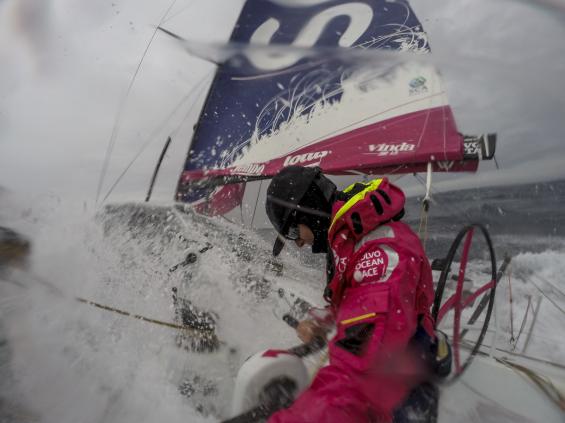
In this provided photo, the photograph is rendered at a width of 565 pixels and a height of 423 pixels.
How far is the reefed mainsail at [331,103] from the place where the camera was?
254cm

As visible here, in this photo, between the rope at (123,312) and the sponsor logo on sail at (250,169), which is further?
the sponsor logo on sail at (250,169)

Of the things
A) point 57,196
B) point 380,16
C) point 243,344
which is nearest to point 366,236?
point 243,344

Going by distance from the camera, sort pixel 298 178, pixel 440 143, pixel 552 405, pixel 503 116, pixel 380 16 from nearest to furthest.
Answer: pixel 298 178 → pixel 503 116 → pixel 552 405 → pixel 440 143 → pixel 380 16

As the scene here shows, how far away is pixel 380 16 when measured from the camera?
121 inches

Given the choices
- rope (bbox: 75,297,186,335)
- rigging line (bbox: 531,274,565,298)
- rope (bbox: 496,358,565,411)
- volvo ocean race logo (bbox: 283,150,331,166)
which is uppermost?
volvo ocean race logo (bbox: 283,150,331,166)

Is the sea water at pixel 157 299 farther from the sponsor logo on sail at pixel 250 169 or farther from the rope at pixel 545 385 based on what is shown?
the sponsor logo on sail at pixel 250 169

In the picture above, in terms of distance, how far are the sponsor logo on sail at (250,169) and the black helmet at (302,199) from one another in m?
2.15

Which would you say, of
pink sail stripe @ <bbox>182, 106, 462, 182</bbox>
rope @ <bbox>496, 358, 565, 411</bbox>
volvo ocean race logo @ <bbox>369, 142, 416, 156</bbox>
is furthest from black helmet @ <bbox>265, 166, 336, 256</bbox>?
volvo ocean race logo @ <bbox>369, 142, 416, 156</bbox>

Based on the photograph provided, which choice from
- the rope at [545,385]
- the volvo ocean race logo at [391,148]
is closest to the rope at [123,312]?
the rope at [545,385]

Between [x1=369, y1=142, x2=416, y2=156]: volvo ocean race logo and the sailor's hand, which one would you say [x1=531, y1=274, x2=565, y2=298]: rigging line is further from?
the sailor's hand

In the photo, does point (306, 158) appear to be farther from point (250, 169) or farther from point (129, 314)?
point (129, 314)

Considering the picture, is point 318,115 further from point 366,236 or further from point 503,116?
point 366,236

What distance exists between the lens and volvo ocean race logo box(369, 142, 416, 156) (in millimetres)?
2780

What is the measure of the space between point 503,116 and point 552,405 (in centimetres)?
116
